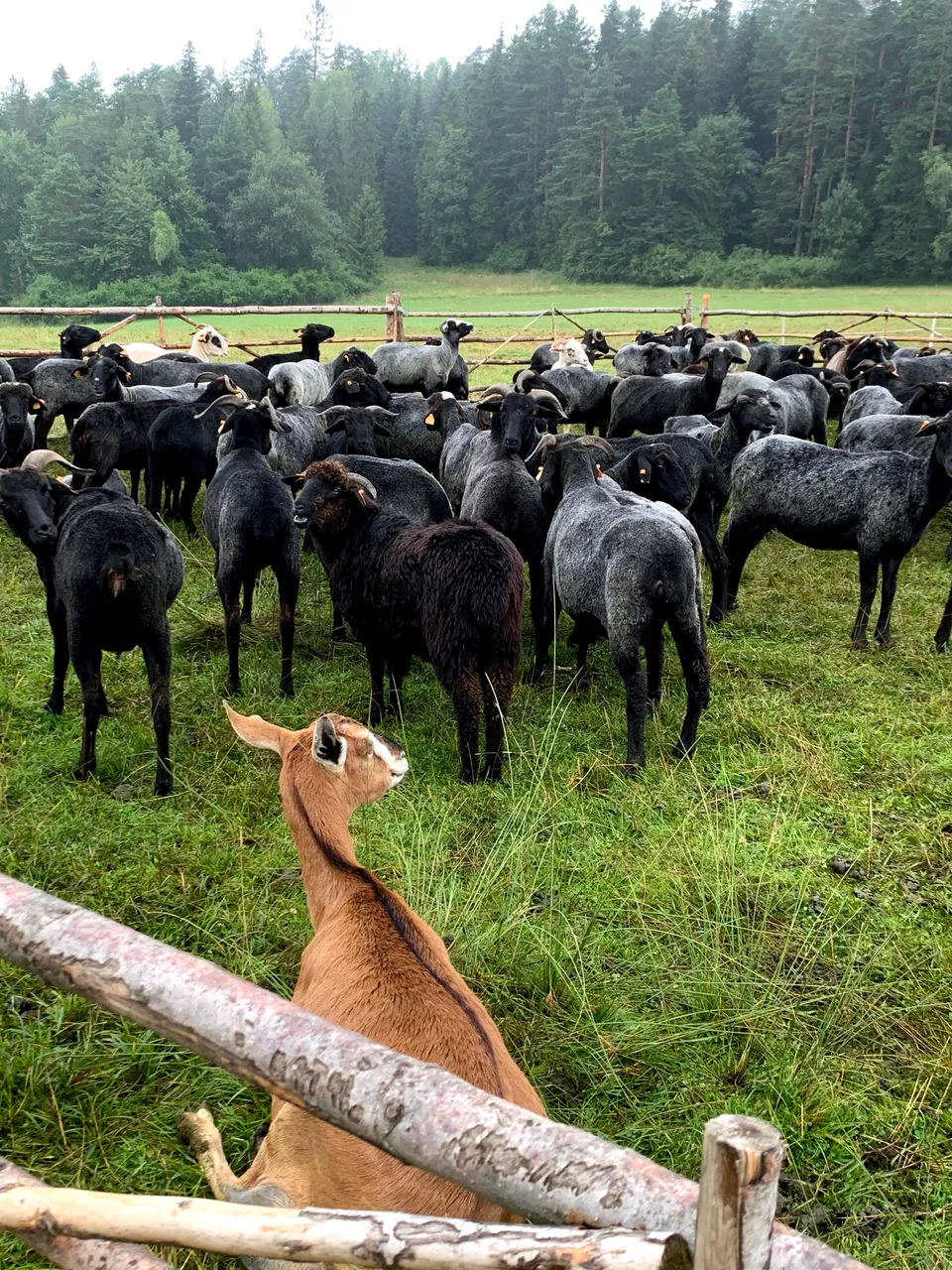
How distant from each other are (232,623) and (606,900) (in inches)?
140

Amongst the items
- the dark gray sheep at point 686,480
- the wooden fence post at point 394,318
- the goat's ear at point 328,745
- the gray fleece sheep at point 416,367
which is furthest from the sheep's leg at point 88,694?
the wooden fence post at point 394,318

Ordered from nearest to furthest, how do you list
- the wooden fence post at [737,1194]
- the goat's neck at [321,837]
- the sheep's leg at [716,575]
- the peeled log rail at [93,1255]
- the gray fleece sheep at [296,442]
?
the wooden fence post at [737,1194] → the peeled log rail at [93,1255] → the goat's neck at [321,837] → the sheep's leg at [716,575] → the gray fleece sheep at [296,442]

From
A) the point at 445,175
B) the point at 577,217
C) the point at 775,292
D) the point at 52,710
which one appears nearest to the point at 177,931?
the point at 52,710

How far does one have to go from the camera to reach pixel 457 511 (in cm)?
1023

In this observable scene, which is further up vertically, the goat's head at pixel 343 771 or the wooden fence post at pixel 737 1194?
the wooden fence post at pixel 737 1194

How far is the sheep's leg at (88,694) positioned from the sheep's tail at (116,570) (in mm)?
344

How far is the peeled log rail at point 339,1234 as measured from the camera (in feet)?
3.83

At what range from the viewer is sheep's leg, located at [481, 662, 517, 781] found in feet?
18.7

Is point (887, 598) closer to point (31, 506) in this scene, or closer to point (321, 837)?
point (321, 837)

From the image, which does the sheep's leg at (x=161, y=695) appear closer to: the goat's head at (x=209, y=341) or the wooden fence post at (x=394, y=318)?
the goat's head at (x=209, y=341)

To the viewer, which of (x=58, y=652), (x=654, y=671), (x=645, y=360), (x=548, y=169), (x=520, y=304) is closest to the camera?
(x=58, y=652)

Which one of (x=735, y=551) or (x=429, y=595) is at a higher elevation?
(x=429, y=595)

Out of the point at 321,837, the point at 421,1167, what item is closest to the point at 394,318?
the point at 321,837

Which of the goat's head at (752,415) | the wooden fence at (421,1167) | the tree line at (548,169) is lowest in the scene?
the wooden fence at (421,1167)
